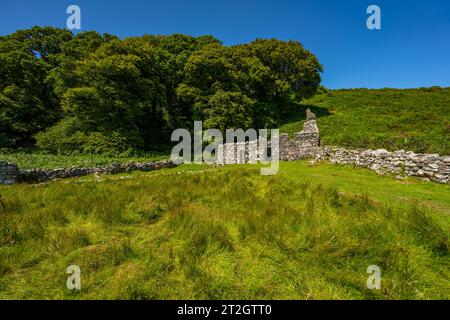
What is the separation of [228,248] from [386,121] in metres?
23.6

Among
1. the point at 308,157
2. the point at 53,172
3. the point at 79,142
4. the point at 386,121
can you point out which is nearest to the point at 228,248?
the point at 308,157

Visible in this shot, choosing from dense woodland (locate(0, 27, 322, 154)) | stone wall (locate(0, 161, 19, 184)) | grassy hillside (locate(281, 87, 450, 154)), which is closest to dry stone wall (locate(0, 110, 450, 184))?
stone wall (locate(0, 161, 19, 184))

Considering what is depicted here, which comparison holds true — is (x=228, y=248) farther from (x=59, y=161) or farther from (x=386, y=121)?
(x=386, y=121)

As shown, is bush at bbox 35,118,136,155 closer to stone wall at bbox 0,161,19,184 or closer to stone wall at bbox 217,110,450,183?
stone wall at bbox 0,161,19,184

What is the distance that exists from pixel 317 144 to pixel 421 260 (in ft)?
45.2

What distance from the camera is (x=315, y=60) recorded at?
3011 cm

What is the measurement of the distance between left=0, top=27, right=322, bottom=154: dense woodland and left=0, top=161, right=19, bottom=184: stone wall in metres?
8.51

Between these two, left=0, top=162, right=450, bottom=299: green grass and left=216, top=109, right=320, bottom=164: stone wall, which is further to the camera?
left=216, top=109, right=320, bottom=164: stone wall

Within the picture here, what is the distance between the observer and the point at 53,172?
554 inches

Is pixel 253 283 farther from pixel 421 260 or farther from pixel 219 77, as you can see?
pixel 219 77

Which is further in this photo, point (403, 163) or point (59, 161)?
point (59, 161)

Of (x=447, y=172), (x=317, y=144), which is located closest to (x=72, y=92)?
(x=317, y=144)

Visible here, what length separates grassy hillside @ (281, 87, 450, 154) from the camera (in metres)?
11.9

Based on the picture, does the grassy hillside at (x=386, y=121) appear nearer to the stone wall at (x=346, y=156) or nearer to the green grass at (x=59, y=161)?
the stone wall at (x=346, y=156)
